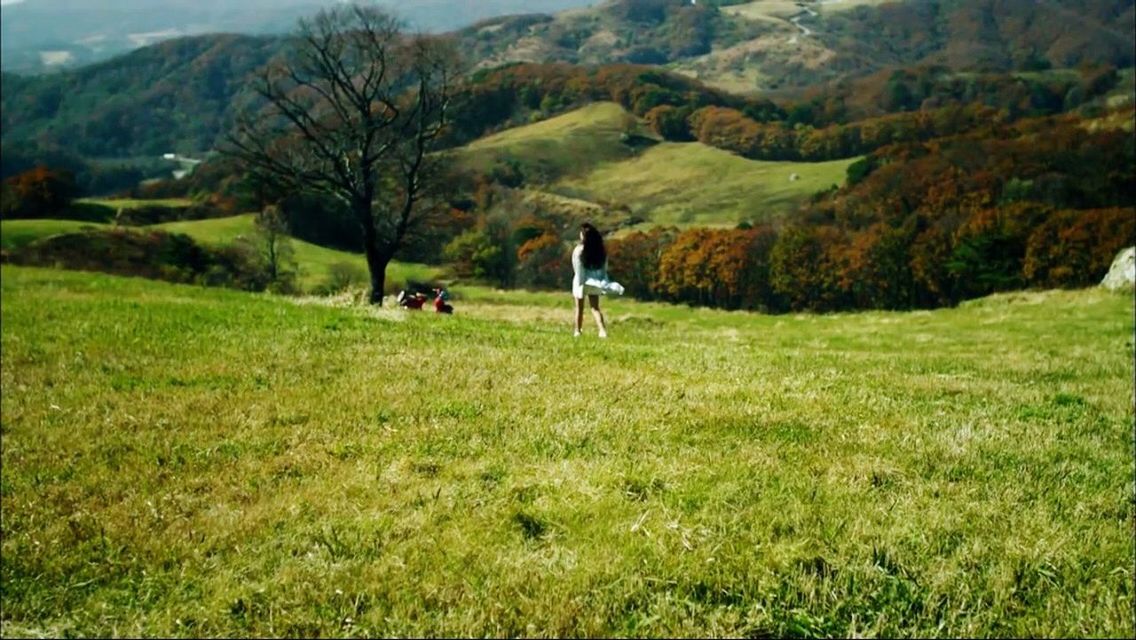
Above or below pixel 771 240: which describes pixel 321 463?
below

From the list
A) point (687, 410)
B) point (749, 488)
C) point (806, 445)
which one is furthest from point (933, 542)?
point (687, 410)

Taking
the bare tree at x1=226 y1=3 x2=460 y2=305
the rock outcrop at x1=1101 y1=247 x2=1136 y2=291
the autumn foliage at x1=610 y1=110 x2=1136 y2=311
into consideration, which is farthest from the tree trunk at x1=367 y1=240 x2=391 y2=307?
the autumn foliage at x1=610 y1=110 x2=1136 y2=311

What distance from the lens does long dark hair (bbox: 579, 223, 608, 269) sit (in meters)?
21.1

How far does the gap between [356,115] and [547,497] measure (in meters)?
42.3

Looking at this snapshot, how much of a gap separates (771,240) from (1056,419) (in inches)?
3983

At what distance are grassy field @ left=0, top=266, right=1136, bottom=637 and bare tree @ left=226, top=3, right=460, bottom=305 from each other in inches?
1147

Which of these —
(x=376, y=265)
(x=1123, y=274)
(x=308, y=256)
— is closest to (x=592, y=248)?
(x=376, y=265)

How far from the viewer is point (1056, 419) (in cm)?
1063

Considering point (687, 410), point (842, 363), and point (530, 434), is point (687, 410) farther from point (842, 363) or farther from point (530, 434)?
point (842, 363)

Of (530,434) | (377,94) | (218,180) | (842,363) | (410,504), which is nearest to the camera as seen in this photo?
(410,504)

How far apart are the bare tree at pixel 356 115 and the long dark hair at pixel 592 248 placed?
20591mm

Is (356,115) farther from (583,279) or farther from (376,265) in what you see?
(583,279)

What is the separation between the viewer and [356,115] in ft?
147

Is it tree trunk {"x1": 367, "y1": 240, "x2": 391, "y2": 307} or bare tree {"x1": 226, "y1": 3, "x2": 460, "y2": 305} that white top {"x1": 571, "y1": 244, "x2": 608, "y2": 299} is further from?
tree trunk {"x1": 367, "y1": 240, "x2": 391, "y2": 307}
